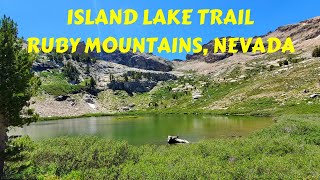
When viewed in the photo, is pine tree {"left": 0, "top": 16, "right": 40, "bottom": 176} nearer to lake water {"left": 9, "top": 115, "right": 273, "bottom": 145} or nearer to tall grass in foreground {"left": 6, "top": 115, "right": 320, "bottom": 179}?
tall grass in foreground {"left": 6, "top": 115, "right": 320, "bottom": 179}

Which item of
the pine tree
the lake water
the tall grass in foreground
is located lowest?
the lake water

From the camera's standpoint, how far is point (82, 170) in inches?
1128

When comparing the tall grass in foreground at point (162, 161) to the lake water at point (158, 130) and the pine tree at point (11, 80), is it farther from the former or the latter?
the lake water at point (158, 130)

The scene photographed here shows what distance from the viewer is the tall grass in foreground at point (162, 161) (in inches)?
915

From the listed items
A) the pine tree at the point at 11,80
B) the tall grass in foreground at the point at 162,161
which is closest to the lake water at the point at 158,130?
the tall grass in foreground at the point at 162,161

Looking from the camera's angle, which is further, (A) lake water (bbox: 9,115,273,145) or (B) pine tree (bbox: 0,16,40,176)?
(A) lake water (bbox: 9,115,273,145)

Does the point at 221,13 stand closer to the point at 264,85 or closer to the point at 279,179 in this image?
the point at 279,179

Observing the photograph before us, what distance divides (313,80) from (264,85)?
2654 centimetres

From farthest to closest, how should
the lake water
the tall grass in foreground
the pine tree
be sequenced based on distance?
the lake water → the pine tree → the tall grass in foreground

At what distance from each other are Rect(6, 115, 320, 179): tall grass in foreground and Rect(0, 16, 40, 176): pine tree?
2110 millimetres

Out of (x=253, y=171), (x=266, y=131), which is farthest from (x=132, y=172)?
(x=266, y=131)

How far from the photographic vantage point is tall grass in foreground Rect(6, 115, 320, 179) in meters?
23.2

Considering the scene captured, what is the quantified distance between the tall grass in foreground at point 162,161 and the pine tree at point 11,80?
2110 mm

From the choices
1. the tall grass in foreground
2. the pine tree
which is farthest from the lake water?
the pine tree
